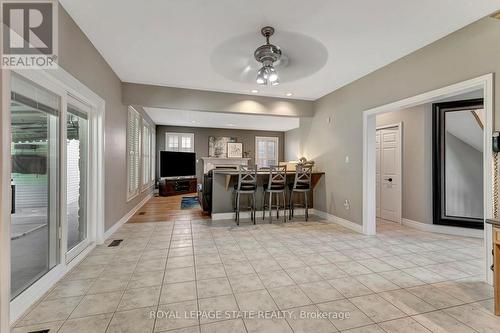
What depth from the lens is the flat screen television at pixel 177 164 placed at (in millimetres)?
7992

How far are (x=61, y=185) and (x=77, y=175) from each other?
0.61 m

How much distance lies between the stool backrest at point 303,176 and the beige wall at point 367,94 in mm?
457

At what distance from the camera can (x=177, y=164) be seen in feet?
27.5

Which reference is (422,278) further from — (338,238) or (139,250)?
(139,250)

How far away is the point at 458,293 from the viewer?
2062 millimetres

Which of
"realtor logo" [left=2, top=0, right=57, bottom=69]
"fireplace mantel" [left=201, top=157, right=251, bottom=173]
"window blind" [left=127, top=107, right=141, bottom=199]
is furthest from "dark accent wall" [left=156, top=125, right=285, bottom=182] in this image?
"realtor logo" [left=2, top=0, right=57, bottom=69]

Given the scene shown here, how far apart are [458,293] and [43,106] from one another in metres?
4.11

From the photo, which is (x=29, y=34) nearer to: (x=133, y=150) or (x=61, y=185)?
(x=61, y=185)

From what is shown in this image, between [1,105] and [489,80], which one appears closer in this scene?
[1,105]

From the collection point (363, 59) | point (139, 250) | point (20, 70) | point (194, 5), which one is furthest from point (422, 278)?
point (20, 70)

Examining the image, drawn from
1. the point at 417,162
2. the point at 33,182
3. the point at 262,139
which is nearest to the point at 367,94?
the point at 417,162

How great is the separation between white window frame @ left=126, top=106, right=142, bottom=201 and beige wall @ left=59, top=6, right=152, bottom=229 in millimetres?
272

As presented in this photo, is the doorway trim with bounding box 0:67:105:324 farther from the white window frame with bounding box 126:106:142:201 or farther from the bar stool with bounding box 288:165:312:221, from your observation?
the bar stool with bounding box 288:165:312:221

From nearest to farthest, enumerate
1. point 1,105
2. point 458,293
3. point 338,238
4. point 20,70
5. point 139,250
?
point 1,105, point 20,70, point 458,293, point 139,250, point 338,238
